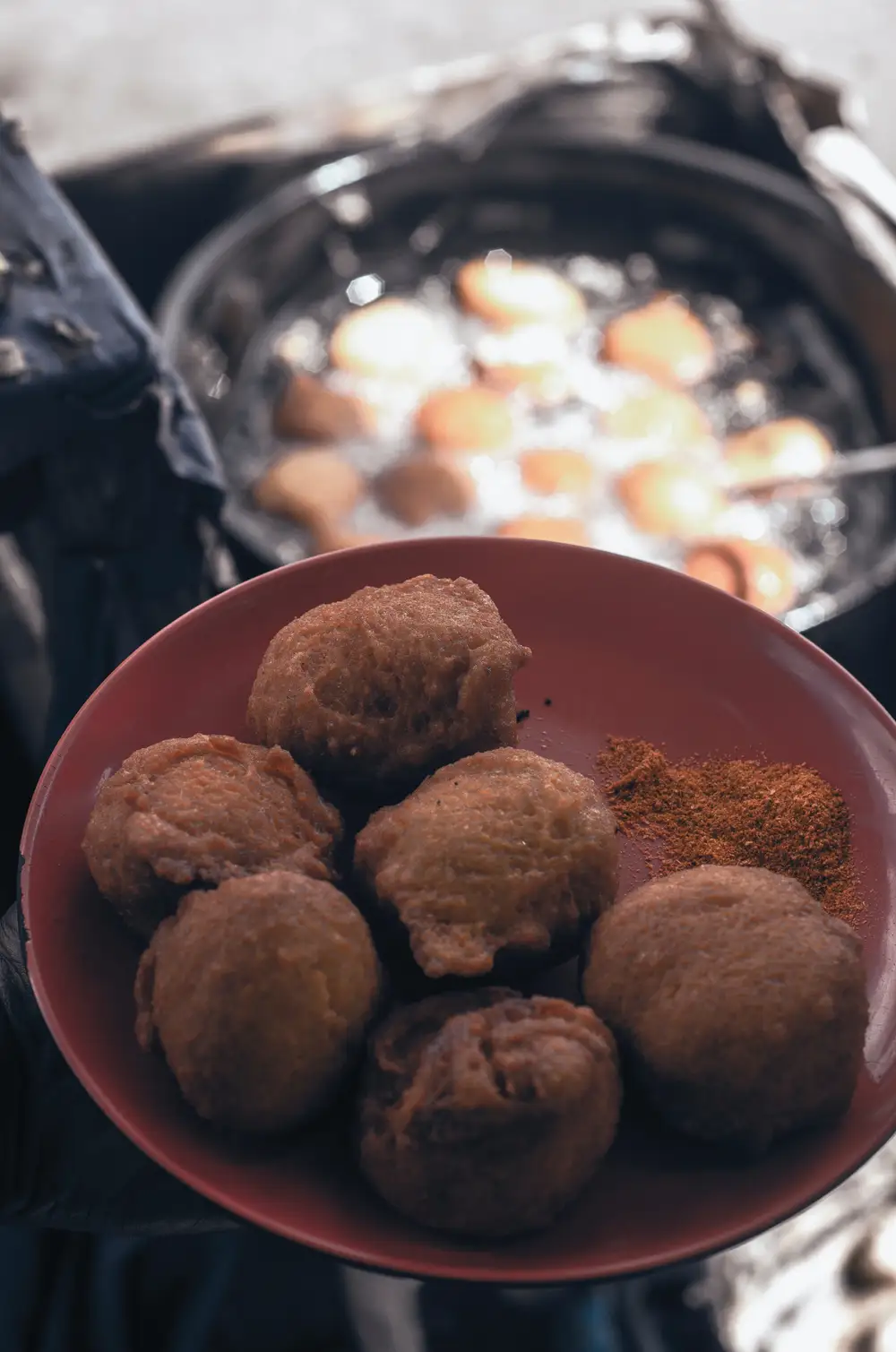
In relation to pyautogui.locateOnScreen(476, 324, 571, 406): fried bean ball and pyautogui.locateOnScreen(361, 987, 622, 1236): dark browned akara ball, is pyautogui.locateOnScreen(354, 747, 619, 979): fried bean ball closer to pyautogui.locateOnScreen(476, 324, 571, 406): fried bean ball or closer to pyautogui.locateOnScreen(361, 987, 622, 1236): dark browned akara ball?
pyautogui.locateOnScreen(361, 987, 622, 1236): dark browned akara ball

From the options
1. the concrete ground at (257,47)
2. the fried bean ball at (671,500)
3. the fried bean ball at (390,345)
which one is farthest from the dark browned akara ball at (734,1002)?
the concrete ground at (257,47)

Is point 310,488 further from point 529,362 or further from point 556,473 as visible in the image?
point 529,362

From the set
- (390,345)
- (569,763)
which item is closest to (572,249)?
(390,345)

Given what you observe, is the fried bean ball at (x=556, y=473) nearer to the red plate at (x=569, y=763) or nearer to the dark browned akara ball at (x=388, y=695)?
the red plate at (x=569, y=763)

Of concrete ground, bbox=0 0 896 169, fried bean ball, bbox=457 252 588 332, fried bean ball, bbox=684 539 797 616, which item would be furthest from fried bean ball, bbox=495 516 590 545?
concrete ground, bbox=0 0 896 169

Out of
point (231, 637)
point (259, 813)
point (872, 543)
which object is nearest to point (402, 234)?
point (872, 543)

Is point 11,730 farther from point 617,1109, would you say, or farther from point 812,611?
point 617,1109
